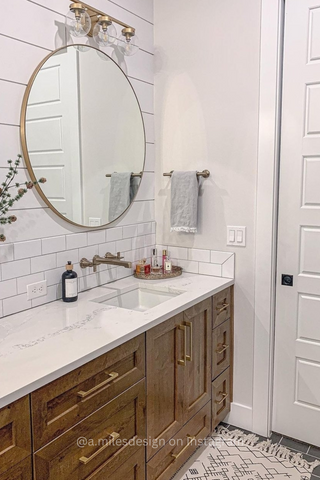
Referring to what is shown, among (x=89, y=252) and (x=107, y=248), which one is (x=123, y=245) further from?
(x=89, y=252)

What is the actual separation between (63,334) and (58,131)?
0.94 m

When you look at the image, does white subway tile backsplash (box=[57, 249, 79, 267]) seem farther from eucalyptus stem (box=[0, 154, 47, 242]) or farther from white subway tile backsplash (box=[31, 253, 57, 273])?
eucalyptus stem (box=[0, 154, 47, 242])

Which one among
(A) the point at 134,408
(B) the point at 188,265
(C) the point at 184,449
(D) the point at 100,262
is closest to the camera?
(A) the point at 134,408

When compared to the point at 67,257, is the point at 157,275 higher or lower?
lower

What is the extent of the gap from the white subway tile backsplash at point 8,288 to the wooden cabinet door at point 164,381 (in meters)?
0.60

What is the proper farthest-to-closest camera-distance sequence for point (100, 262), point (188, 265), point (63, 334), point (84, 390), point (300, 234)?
1. point (188, 265)
2. point (300, 234)
3. point (100, 262)
4. point (63, 334)
5. point (84, 390)

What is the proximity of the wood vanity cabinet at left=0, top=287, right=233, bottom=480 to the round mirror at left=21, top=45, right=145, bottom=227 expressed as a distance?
75cm

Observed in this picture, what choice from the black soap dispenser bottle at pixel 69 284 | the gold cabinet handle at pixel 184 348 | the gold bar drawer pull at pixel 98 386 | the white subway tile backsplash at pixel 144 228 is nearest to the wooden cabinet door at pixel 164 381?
the gold cabinet handle at pixel 184 348

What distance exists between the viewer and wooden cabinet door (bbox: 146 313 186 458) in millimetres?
1738

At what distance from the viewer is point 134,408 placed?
1644 mm

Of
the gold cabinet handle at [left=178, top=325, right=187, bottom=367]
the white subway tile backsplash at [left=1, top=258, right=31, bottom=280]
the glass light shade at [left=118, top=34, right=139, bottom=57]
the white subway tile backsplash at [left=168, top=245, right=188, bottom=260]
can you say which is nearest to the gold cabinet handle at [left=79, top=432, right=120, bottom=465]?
the gold cabinet handle at [left=178, top=325, right=187, bottom=367]

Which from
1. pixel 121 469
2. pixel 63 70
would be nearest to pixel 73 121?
pixel 63 70

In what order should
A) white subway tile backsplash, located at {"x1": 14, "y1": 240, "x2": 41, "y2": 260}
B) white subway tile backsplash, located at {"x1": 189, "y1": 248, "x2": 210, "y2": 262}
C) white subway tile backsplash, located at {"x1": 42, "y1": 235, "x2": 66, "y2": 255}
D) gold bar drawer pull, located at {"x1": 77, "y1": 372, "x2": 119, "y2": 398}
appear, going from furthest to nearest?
white subway tile backsplash, located at {"x1": 189, "y1": 248, "x2": 210, "y2": 262} → white subway tile backsplash, located at {"x1": 42, "y1": 235, "x2": 66, "y2": 255} → white subway tile backsplash, located at {"x1": 14, "y1": 240, "x2": 41, "y2": 260} → gold bar drawer pull, located at {"x1": 77, "y1": 372, "x2": 119, "y2": 398}

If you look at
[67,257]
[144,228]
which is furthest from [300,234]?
[67,257]
